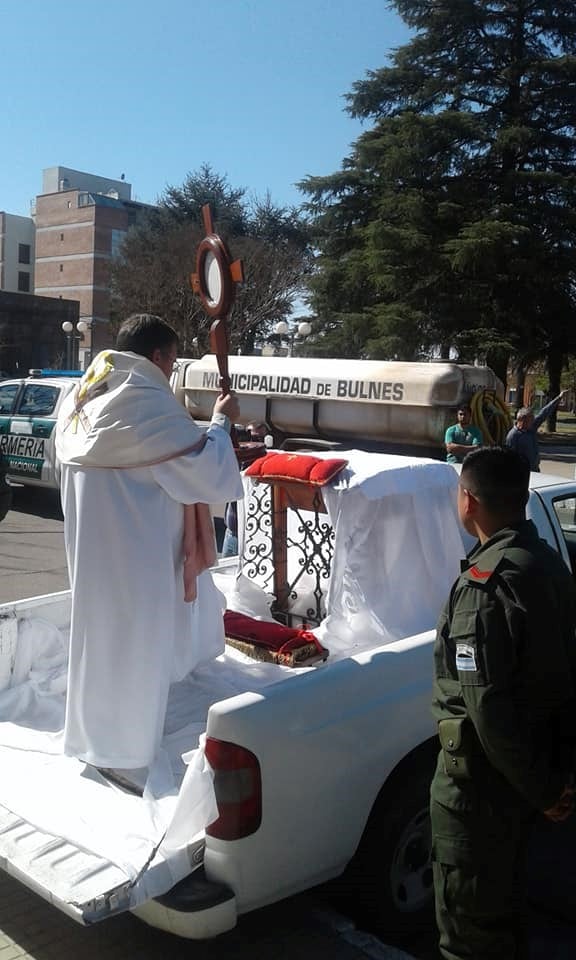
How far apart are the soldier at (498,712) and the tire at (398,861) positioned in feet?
2.17

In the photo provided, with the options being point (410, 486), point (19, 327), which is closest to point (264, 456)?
point (410, 486)

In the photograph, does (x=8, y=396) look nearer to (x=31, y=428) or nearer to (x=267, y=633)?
(x=31, y=428)

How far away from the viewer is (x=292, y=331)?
36688 mm

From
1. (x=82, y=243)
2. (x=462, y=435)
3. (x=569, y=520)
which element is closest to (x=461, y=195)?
(x=462, y=435)

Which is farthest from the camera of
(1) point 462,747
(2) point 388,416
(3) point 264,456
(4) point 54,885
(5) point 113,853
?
(2) point 388,416

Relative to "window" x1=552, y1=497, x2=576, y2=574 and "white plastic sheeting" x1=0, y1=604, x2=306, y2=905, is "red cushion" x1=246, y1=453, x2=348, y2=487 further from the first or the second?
"window" x1=552, y1=497, x2=576, y2=574

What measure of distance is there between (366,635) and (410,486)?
2.34ft

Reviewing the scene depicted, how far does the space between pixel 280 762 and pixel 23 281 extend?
8240 cm

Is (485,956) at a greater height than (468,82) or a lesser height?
lesser

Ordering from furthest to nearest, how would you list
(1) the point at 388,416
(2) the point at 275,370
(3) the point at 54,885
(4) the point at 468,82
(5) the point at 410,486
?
(4) the point at 468,82 → (2) the point at 275,370 → (1) the point at 388,416 → (5) the point at 410,486 → (3) the point at 54,885

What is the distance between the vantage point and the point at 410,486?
3912 mm

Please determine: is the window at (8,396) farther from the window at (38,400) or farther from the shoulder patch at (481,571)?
the shoulder patch at (481,571)

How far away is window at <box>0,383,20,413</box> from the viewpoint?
13.0m

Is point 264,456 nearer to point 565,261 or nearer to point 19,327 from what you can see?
point 565,261
